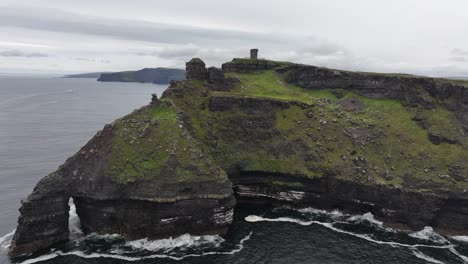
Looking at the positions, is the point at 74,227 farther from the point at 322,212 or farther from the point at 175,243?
the point at 322,212

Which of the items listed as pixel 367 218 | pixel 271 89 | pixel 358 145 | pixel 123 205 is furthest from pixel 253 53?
pixel 123 205

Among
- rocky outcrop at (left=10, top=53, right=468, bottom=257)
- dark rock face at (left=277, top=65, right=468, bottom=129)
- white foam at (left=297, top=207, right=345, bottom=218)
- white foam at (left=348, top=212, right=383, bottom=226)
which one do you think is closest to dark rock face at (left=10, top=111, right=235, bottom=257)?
rocky outcrop at (left=10, top=53, right=468, bottom=257)

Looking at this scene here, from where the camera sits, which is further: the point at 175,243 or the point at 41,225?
the point at 175,243

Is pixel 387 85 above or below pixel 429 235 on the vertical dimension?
above

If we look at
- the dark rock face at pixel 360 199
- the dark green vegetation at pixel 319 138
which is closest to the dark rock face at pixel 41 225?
the dark green vegetation at pixel 319 138

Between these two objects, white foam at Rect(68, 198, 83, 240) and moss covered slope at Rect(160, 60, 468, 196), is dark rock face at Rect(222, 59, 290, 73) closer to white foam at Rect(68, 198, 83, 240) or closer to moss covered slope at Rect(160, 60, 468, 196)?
moss covered slope at Rect(160, 60, 468, 196)

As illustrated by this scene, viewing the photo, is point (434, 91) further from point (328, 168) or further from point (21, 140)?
point (21, 140)
